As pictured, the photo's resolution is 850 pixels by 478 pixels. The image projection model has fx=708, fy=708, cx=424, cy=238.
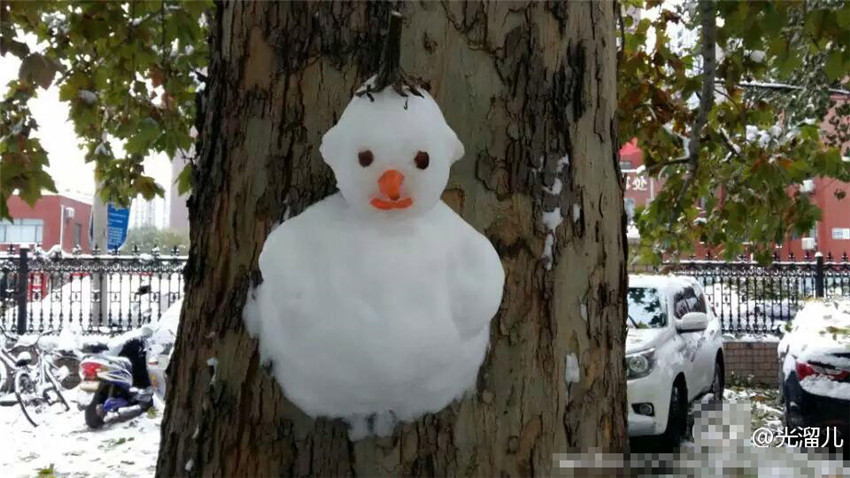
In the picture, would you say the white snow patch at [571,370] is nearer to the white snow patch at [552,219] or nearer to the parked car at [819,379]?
the white snow patch at [552,219]

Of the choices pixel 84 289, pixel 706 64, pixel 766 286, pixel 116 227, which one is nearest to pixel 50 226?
pixel 116 227

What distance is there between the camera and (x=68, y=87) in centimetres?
395

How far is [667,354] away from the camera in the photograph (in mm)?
6113

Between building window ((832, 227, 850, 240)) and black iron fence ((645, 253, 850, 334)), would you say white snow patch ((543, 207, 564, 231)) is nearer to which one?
black iron fence ((645, 253, 850, 334))

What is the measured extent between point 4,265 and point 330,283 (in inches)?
397

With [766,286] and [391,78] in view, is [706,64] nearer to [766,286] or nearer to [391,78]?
[391,78]

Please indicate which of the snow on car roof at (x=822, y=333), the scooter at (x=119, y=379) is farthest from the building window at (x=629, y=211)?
the scooter at (x=119, y=379)

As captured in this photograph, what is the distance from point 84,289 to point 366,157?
1006 cm

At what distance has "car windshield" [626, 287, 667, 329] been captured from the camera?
256 inches

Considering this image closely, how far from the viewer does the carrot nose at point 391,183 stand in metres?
1.16

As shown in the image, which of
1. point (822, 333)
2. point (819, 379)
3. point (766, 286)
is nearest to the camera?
point (819, 379)

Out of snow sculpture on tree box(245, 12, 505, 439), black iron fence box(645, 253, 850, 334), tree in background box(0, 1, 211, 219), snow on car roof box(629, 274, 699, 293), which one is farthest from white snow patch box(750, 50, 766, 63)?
black iron fence box(645, 253, 850, 334)

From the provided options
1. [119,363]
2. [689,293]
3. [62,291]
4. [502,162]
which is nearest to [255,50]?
[502,162]

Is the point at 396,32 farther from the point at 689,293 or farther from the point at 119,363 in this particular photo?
the point at 689,293
